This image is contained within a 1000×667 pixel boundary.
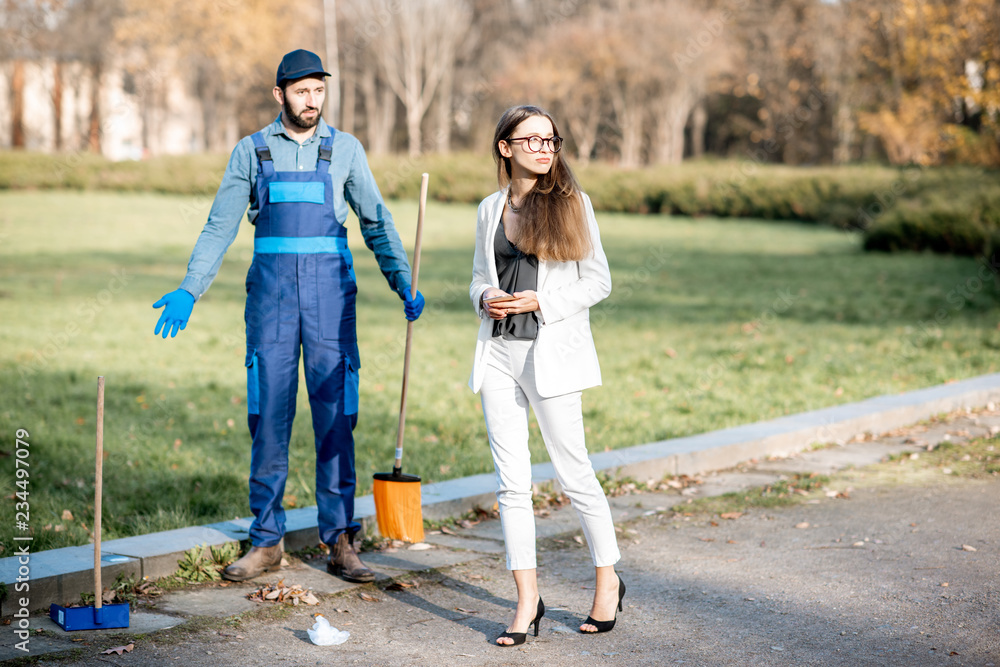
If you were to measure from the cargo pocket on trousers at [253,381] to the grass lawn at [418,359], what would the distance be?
1.03 metres

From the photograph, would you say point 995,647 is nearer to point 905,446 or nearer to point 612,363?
point 905,446

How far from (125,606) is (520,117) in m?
2.36

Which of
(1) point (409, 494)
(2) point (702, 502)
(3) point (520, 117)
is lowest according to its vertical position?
(2) point (702, 502)

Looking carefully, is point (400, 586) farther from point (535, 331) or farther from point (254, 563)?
point (535, 331)

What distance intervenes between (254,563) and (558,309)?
73.2 inches

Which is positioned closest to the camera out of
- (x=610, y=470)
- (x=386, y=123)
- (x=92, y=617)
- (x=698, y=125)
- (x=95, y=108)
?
(x=92, y=617)

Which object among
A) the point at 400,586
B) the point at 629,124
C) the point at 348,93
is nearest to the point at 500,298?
the point at 400,586

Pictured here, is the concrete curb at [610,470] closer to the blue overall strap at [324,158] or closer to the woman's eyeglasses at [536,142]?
the blue overall strap at [324,158]

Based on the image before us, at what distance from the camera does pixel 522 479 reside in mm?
3846

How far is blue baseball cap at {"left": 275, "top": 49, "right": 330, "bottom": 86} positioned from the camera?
4.35 metres

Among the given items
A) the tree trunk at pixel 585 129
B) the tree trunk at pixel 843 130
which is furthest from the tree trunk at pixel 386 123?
the tree trunk at pixel 843 130

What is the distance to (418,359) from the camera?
424 inches

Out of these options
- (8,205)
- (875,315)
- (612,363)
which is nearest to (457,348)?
(612,363)

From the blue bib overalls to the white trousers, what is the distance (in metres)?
0.93
